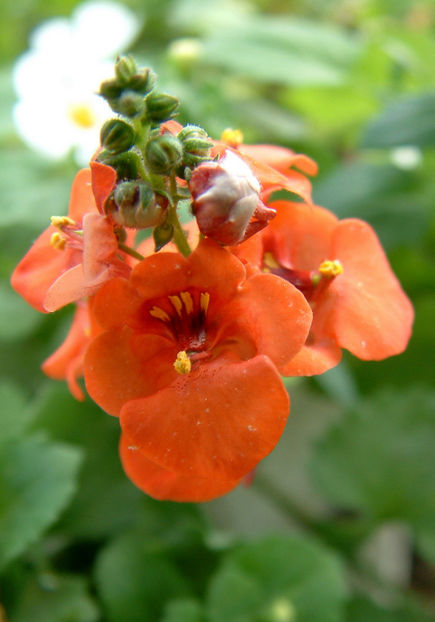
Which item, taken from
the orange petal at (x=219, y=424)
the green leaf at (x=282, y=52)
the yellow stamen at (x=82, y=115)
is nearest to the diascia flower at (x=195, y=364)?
the orange petal at (x=219, y=424)

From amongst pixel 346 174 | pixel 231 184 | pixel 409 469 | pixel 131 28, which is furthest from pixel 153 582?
pixel 131 28

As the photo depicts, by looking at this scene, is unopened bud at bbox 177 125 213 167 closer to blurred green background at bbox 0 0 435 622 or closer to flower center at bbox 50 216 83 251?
flower center at bbox 50 216 83 251

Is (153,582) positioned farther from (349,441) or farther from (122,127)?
(122,127)

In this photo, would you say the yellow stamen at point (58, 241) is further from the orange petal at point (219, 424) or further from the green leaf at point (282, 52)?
the green leaf at point (282, 52)

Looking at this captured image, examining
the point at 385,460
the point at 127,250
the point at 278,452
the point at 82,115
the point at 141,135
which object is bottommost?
the point at 278,452

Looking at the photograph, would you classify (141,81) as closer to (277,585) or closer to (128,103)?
(128,103)

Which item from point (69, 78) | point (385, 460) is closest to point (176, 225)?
point (385, 460)
